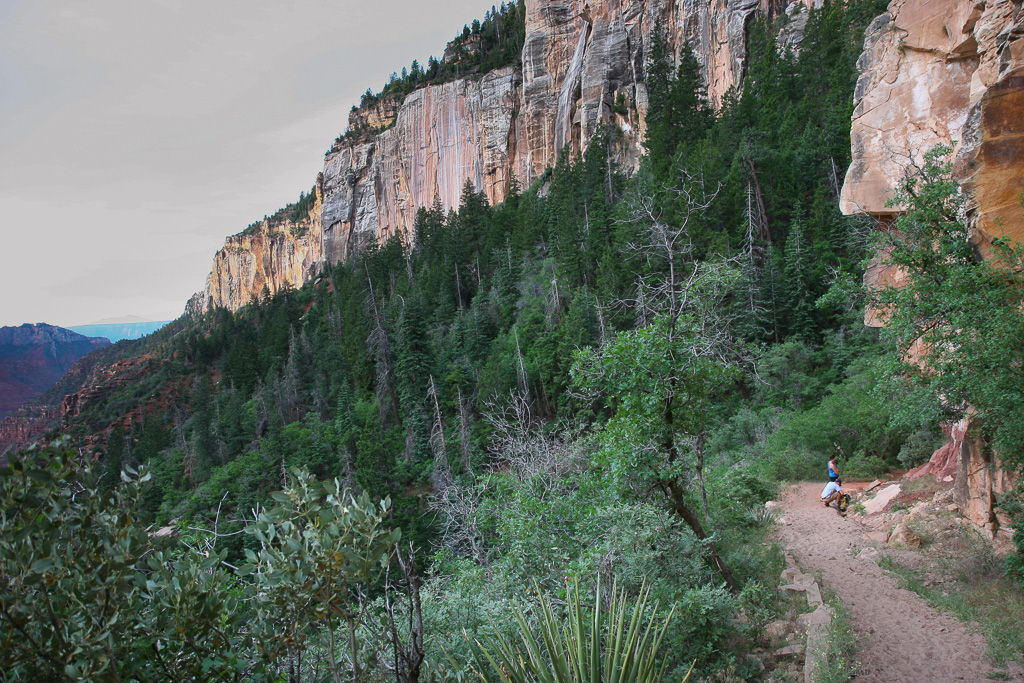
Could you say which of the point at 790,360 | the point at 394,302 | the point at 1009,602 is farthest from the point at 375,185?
the point at 1009,602

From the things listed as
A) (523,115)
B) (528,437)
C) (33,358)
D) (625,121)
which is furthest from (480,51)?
(33,358)

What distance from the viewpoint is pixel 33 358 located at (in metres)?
95.1

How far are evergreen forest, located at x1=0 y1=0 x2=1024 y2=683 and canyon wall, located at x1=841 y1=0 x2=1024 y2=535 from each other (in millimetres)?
629

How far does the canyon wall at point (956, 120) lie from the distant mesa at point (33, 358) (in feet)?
246

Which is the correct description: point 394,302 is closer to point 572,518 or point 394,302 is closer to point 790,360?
point 790,360

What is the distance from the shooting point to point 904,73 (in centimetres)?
990

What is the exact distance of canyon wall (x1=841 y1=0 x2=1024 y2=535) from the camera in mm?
6777

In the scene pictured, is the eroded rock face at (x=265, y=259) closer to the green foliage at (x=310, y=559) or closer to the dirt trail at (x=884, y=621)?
the dirt trail at (x=884, y=621)

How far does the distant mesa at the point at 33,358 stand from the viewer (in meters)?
74.2

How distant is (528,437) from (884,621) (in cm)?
819

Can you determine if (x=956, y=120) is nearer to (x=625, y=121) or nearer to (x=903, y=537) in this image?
(x=903, y=537)

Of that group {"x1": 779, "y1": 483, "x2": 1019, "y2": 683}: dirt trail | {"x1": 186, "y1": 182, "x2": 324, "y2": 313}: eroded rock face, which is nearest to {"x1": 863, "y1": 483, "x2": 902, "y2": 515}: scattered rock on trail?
{"x1": 779, "y1": 483, "x2": 1019, "y2": 683}: dirt trail

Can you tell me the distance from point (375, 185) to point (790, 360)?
7116 centimetres

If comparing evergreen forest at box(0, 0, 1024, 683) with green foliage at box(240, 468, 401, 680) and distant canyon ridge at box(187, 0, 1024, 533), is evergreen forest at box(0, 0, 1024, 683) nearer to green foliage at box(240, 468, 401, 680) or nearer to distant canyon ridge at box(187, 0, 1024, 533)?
green foliage at box(240, 468, 401, 680)
